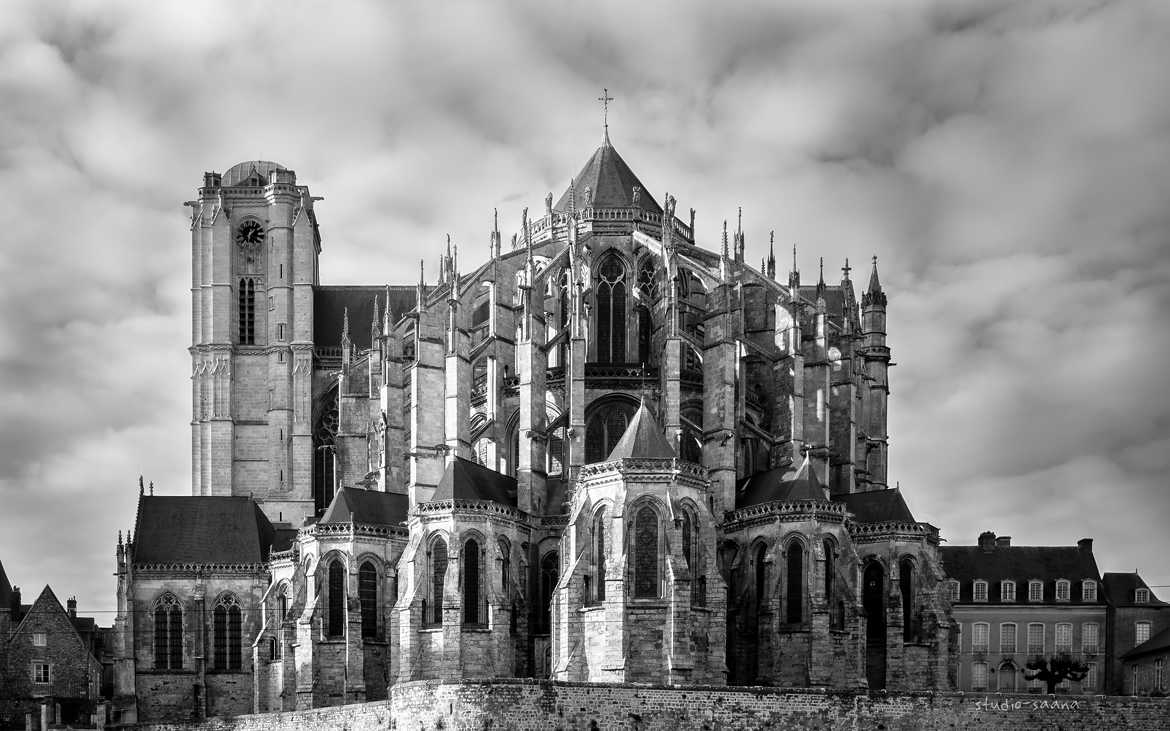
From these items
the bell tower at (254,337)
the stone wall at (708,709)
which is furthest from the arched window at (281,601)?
the stone wall at (708,709)

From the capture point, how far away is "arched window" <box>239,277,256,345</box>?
7662 centimetres

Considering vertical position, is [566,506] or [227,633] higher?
[566,506]

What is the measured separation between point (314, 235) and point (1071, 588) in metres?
34.9

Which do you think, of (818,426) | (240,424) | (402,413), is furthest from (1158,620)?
(240,424)

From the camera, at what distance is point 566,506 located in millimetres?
57438

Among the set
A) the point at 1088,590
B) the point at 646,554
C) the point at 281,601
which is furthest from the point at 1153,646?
the point at 281,601

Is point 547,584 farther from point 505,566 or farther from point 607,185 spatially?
point 607,185

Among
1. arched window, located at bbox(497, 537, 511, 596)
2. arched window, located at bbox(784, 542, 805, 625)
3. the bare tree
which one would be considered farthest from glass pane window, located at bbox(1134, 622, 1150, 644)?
arched window, located at bbox(497, 537, 511, 596)

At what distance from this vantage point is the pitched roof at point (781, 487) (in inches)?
2179

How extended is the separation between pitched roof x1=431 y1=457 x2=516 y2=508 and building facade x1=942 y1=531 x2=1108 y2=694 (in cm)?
2071

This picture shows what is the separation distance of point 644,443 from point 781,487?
565 cm

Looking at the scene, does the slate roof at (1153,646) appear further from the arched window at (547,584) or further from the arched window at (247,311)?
the arched window at (247,311)

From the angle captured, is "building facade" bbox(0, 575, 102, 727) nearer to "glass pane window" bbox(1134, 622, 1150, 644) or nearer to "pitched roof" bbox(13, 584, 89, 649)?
"pitched roof" bbox(13, 584, 89, 649)

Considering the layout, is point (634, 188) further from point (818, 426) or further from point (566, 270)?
point (818, 426)
